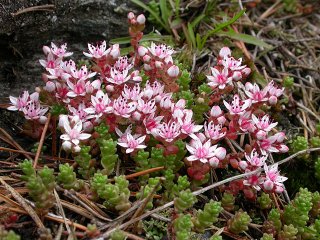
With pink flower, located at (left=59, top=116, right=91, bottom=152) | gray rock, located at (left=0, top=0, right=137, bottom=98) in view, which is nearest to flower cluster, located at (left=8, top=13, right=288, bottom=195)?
pink flower, located at (left=59, top=116, right=91, bottom=152)

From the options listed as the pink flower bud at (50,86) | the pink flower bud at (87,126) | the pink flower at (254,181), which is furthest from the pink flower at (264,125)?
the pink flower bud at (50,86)

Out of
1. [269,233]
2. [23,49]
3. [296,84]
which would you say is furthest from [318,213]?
[23,49]

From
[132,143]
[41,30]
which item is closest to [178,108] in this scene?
[132,143]

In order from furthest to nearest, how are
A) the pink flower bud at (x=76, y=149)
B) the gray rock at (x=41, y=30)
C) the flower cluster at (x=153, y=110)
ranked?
the gray rock at (x=41, y=30) < the flower cluster at (x=153, y=110) < the pink flower bud at (x=76, y=149)

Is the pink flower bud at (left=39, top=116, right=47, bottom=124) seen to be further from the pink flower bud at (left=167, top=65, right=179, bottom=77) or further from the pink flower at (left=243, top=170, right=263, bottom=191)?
the pink flower at (left=243, top=170, right=263, bottom=191)

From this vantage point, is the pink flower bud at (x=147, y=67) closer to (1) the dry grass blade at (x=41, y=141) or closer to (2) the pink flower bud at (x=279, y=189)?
(1) the dry grass blade at (x=41, y=141)

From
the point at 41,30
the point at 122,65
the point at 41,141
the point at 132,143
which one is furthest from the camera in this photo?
the point at 41,30

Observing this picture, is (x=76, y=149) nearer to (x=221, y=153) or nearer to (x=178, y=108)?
(x=178, y=108)
